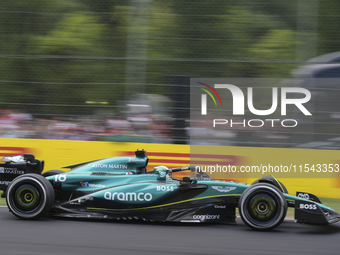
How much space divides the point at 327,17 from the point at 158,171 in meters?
4.93

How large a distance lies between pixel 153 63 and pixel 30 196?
383 cm

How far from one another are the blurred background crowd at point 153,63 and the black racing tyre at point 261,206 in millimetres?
2896

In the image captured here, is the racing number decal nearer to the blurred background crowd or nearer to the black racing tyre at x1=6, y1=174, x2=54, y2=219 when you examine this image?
the black racing tyre at x1=6, y1=174, x2=54, y2=219

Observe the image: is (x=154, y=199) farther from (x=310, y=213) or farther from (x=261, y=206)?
(x=310, y=213)

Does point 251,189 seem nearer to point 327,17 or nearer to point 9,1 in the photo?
point 327,17

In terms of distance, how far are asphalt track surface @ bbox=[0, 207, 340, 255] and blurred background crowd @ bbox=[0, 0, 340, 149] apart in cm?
286

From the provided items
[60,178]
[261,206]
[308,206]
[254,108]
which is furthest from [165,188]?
[254,108]

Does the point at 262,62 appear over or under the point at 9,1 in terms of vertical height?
under

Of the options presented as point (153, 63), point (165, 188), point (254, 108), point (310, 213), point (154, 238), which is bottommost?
point (154, 238)

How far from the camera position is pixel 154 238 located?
4594 millimetres

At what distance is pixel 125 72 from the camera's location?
8312mm

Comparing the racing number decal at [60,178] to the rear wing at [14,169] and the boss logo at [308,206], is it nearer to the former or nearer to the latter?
the rear wing at [14,169]

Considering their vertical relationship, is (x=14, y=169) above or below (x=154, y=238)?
above

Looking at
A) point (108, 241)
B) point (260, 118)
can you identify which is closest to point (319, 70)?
point (260, 118)
